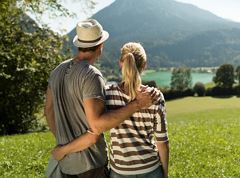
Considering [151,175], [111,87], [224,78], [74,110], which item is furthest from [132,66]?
[224,78]

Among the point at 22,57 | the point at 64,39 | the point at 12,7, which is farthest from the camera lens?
the point at 64,39

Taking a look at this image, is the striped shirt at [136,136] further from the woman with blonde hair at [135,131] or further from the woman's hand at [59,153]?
the woman's hand at [59,153]

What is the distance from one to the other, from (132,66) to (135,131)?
0.69m

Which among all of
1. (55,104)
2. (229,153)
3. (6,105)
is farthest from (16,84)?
(55,104)

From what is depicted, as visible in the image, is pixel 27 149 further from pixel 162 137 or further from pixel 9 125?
pixel 9 125

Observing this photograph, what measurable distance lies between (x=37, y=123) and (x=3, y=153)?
23141mm

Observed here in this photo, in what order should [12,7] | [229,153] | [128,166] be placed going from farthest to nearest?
[12,7] → [229,153] → [128,166]

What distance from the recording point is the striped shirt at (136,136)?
4.88 meters

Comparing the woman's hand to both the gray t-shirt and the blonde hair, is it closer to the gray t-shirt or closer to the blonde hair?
the gray t-shirt

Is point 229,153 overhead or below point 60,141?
below

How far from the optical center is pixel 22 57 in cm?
3459

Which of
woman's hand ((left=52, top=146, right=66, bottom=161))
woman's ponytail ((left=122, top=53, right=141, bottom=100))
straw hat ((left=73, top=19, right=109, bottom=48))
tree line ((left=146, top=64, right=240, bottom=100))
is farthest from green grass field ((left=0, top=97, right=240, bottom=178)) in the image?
tree line ((left=146, top=64, right=240, bottom=100))

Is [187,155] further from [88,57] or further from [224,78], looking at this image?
[224,78]

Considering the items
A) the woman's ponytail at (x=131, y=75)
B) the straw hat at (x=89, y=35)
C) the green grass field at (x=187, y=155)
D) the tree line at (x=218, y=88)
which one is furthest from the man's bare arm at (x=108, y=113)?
the tree line at (x=218, y=88)
